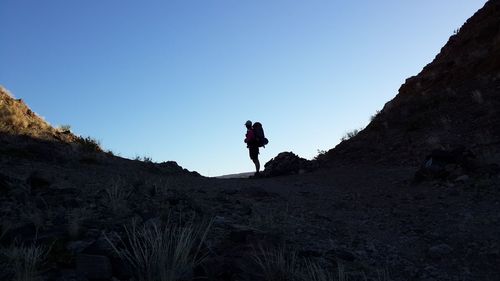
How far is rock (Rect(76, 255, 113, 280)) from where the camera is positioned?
4.11m

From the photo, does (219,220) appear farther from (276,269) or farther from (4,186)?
(4,186)

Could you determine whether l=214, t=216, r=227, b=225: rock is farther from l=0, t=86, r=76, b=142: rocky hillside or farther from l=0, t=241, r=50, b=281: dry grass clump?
l=0, t=86, r=76, b=142: rocky hillside

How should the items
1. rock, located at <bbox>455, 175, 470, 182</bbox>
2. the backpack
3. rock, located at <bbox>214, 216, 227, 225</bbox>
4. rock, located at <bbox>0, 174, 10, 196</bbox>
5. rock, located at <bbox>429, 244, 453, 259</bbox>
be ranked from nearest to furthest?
rock, located at <bbox>429, 244, 453, 259</bbox> < rock, located at <bbox>214, 216, 227, 225</bbox> < rock, located at <bbox>0, 174, 10, 196</bbox> < rock, located at <bbox>455, 175, 470, 182</bbox> < the backpack

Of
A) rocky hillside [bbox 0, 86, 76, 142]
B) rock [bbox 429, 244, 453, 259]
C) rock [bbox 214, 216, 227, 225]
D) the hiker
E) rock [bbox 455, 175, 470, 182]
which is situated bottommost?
rock [bbox 429, 244, 453, 259]

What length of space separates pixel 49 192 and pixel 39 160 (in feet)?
21.3

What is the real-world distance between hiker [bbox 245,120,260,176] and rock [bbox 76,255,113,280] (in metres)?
13.4

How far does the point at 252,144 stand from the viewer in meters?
17.6

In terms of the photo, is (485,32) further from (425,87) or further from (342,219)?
(342,219)

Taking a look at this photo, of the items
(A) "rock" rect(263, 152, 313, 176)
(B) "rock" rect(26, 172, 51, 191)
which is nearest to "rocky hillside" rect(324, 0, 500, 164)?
(A) "rock" rect(263, 152, 313, 176)

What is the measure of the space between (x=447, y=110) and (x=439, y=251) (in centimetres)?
1251

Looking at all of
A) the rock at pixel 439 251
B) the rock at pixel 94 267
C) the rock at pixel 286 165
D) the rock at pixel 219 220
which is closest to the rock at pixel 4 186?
the rock at pixel 219 220

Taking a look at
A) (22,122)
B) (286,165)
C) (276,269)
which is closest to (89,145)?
(22,122)

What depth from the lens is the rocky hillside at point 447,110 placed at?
1502 cm

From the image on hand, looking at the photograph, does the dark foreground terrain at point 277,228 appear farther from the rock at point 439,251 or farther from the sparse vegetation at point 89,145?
the sparse vegetation at point 89,145
